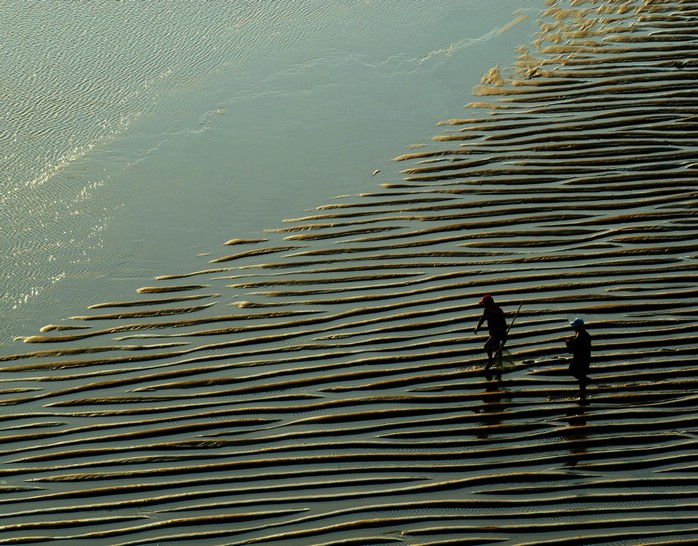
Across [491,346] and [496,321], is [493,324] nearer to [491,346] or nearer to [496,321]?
[496,321]

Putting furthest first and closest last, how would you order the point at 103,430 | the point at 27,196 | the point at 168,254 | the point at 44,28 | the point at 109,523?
1. the point at 44,28
2. the point at 27,196
3. the point at 168,254
4. the point at 103,430
5. the point at 109,523

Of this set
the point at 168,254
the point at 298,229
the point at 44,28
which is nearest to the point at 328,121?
the point at 298,229

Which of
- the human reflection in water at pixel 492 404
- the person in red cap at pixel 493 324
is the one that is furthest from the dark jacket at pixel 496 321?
the human reflection in water at pixel 492 404

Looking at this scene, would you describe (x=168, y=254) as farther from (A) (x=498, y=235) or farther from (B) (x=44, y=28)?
(B) (x=44, y=28)

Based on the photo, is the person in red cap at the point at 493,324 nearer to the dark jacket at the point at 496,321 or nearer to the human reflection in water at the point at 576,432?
the dark jacket at the point at 496,321

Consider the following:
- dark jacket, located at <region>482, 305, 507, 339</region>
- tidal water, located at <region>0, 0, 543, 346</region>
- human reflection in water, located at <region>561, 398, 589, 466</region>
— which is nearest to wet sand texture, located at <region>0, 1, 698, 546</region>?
human reflection in water, located at <region>561, 398, 589, 466</region>

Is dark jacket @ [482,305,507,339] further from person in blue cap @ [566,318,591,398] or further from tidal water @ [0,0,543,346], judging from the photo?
tidal water @ [0,0,543,346]

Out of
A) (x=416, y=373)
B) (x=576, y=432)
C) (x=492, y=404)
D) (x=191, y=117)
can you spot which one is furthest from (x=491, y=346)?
(x=191, y=117)
